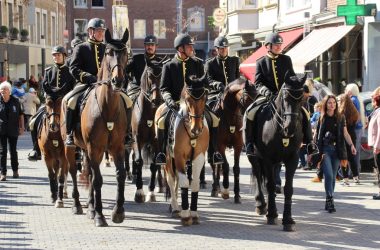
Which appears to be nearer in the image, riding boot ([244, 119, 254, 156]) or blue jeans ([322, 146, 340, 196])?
riding boot ([244, 119, 254, 156])

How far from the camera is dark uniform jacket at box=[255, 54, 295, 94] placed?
14258 millimetres

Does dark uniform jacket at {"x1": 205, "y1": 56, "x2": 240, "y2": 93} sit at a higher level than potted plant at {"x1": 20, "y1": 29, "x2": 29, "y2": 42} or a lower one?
lower

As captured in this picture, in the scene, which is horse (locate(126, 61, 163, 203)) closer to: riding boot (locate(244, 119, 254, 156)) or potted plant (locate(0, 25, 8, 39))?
riding boot (locate(244, 119, 254, 156))

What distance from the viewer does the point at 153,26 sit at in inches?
3438

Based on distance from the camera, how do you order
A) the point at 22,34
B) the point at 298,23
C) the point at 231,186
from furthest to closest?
the point at 22,34
the point at 298,23
the point at 231,186

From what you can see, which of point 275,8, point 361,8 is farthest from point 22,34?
point 361,8

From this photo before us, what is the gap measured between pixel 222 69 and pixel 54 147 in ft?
12.3

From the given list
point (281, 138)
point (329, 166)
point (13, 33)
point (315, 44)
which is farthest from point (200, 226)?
point (13, 33)

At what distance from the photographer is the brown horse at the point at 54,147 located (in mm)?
16078

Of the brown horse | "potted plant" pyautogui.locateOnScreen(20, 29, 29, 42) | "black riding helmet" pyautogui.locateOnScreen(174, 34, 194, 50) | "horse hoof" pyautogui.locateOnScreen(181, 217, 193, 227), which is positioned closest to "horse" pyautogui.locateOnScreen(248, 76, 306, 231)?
"horse hoof" pyautogui.locateOnScreen(181, 217, 193, 227)

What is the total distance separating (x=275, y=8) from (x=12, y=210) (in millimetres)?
25054

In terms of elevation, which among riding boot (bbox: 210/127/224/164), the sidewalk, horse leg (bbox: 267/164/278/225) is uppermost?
riding boot (bbox: 210/127/224/164)

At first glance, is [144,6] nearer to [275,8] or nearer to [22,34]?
[22,34]

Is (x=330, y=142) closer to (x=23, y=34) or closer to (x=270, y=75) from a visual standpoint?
(x=270, y=75)
